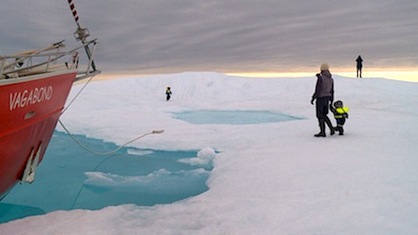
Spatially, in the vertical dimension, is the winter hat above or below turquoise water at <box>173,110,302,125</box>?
above

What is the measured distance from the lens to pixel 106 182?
605cm

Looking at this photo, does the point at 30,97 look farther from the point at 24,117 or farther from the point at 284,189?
the point at 284,189

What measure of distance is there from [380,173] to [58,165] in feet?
20.5

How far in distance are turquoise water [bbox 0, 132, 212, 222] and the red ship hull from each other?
1.73 ft

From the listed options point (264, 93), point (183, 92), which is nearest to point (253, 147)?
point (264, 93)

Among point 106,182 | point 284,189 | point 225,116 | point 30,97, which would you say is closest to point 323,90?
point 284,189

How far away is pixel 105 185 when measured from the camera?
234 inches

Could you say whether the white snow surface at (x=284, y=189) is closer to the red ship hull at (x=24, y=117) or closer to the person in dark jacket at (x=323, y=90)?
the person in dark jacket at (x=323, y=90)

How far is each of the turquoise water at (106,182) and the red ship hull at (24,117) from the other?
1.73 feet

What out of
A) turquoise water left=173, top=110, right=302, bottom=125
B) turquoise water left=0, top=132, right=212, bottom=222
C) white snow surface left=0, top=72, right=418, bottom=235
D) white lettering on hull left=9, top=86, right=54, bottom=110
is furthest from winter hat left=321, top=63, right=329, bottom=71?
turquoise water left=173, top=110, right=302, bottom=125

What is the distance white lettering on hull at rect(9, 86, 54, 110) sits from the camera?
4457mm

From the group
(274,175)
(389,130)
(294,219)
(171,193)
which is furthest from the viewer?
(389,130)

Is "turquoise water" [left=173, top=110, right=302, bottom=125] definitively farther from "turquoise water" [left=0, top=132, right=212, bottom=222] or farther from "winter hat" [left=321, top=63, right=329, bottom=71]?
"winter hat" [left=321, top=63, right=329, bottom=71]

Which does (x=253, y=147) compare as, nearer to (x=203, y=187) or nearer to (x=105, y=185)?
(x=203, y=187)
